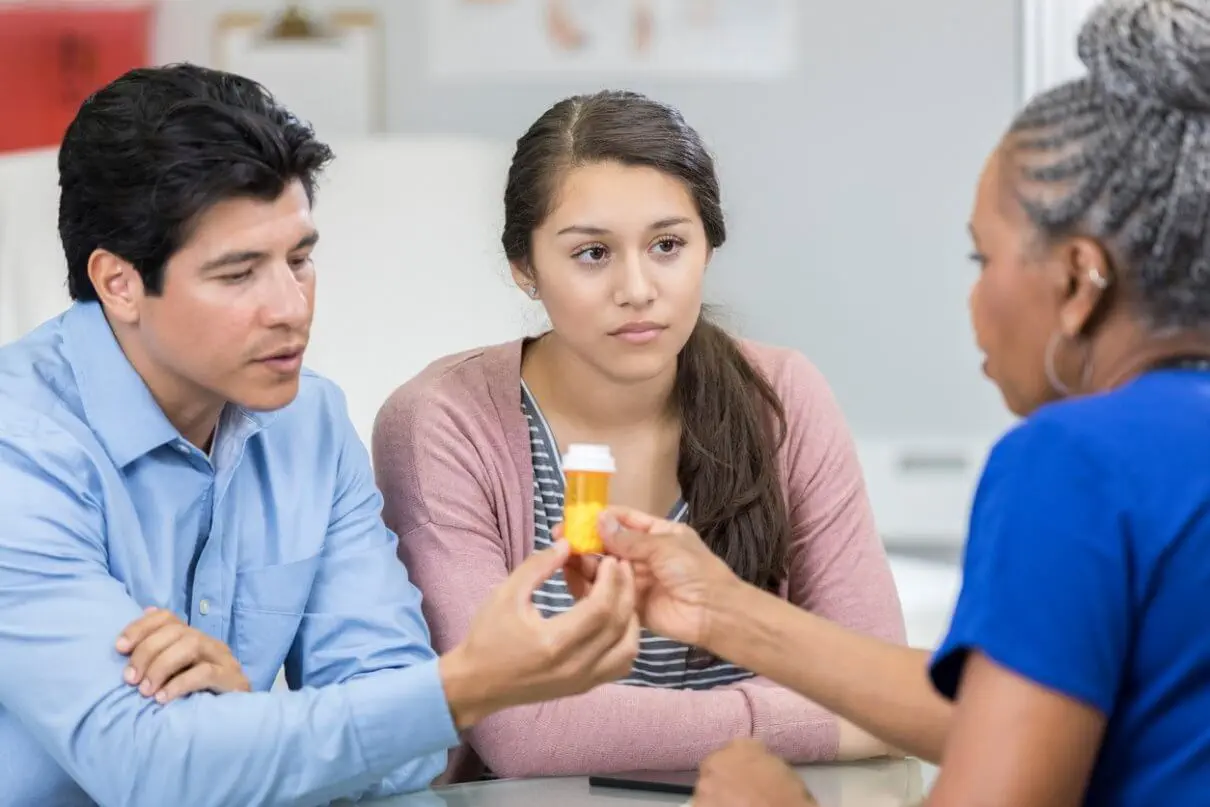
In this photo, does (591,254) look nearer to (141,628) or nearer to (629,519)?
(629,519)

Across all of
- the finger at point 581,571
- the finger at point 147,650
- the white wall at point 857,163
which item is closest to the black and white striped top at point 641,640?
the finger at point 581,571

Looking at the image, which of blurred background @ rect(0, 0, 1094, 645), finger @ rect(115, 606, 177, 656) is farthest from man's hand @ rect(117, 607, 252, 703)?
blurred background @ rect(0, 0, 1094, 645)

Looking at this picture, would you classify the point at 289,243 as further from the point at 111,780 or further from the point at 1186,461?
the point at 1186,461

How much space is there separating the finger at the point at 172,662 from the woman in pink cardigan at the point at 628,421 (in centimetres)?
39

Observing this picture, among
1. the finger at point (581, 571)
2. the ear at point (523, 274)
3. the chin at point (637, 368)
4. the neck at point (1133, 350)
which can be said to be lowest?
the finger at point (581, 571)

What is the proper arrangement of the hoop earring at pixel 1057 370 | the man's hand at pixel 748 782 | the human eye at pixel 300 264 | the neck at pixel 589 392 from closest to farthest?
the hoop earring at pixel 1057 370 < the man's hand at pixel 748 782 < the human eye at pixel 300 264 < the neck at pixel 589 392

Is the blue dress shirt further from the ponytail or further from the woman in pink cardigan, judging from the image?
the ponytail

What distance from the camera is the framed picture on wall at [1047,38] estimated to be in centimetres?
371

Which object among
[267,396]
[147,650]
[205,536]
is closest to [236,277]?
[267,396]

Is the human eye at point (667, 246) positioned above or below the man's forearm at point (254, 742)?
above

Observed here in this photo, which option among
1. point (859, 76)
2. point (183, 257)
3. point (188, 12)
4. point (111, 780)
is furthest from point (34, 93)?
point (111, 780)

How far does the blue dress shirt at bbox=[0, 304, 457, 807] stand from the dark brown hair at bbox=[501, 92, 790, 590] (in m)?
0.41

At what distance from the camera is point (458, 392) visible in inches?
76.9

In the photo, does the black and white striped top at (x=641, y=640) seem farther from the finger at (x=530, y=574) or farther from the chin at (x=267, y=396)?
the finger at (x=530, y=574)
